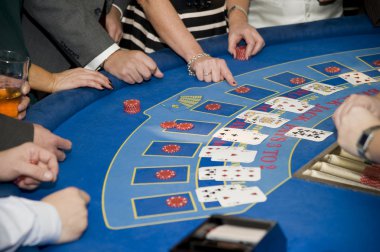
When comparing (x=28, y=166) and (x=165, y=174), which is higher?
(x=28, y=166)

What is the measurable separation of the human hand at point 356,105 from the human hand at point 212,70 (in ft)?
2.80

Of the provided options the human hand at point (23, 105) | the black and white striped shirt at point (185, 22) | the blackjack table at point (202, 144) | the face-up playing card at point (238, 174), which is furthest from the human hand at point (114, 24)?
the face-up playing card at point (238, 174)

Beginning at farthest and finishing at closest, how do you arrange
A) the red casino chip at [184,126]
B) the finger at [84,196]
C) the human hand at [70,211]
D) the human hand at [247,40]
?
the human hand at [247,40] < the red casino chip at [184,126] < the finger at [84,196] < the human hand at [70,211]

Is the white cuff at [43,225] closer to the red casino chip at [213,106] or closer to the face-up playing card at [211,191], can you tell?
the face-up playing card at [211,191]

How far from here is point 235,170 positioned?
187 centimetres

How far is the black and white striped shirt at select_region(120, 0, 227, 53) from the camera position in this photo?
304 centimetres

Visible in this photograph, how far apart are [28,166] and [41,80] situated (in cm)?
77

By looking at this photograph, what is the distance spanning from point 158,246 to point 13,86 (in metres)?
0.89

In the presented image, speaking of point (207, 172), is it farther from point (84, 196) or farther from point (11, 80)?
point (11, 80)

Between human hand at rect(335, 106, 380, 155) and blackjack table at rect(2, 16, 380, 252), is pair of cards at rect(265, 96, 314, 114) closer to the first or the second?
blackjack table at rect(2, 16, 380, 252)

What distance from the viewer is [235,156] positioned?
1.96 meters

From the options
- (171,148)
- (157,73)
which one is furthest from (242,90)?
(171,148)

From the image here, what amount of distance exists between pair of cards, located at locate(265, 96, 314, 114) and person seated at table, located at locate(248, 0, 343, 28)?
92cm

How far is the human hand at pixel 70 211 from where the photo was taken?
1542 mm
